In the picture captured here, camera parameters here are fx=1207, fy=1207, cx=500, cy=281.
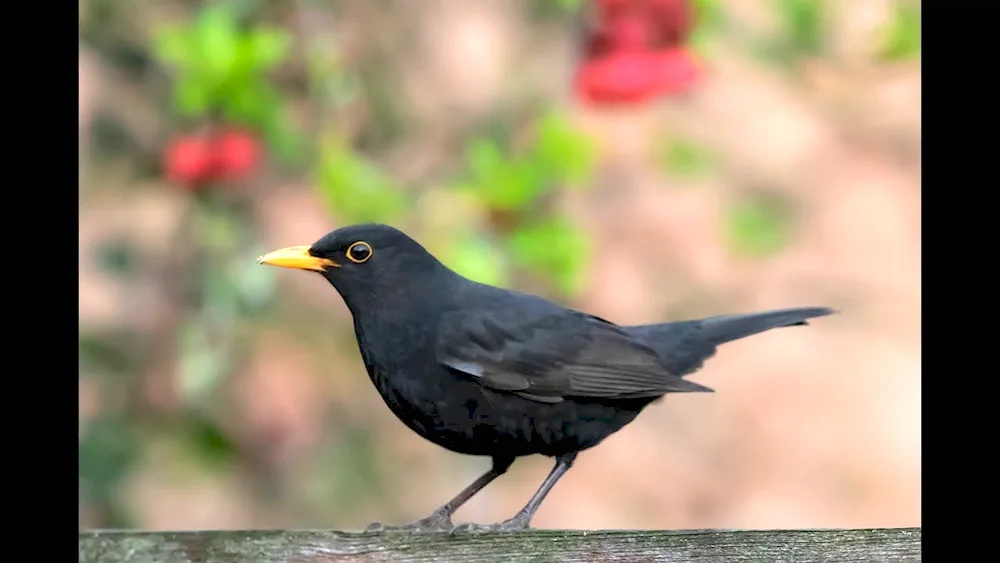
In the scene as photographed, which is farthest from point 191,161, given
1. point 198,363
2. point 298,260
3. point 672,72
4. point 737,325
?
point 737,325

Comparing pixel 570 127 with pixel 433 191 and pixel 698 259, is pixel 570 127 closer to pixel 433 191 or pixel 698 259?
pixel 433 191

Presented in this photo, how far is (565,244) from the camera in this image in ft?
12.4

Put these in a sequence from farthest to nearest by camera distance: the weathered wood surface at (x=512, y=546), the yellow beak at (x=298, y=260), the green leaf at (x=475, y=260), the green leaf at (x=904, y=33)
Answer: the green leaf at (x=904, y=33) → the green leaf at (x=475, y=260) → the yellow beak at (x=298, y=260) → the weathered wood surface at (x=512, y=546)

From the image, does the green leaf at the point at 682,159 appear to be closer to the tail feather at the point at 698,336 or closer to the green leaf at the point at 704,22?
the green leaf at the point at 704,22

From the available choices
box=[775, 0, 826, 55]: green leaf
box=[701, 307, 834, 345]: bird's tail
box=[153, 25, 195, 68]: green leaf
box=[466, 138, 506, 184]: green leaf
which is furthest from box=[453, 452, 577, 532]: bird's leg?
box=[775, 0, 826, 55]: green leaf

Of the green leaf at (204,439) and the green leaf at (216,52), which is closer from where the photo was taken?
the green leaf at (216,52)

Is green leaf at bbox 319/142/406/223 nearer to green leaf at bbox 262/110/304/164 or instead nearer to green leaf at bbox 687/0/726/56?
green leaf at bbox 262/110/304/164

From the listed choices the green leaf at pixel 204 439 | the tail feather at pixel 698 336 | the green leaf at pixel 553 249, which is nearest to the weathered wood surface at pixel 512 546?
the tail feather at pixel 698 336

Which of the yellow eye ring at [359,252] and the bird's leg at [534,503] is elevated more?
the yellow eye ring at [359,252]

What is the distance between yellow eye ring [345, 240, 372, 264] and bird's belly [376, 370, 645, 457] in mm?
284

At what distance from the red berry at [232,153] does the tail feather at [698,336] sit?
1.44m

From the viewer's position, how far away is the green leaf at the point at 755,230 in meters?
4.58

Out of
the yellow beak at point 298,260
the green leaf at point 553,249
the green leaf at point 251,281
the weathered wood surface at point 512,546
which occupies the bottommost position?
the weathered wood surface at point 512,546

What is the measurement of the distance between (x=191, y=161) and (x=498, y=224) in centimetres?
99
